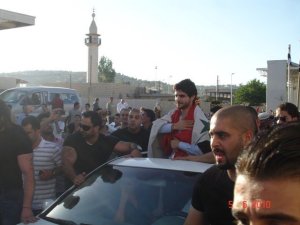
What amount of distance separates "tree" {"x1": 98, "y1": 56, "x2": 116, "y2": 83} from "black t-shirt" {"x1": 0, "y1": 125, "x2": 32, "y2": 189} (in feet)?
310

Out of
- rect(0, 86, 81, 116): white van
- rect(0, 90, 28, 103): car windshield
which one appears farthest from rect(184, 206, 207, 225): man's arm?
rect(0, 90, 28, 103): car windshield

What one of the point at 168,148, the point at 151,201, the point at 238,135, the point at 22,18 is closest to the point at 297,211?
the point at 238,135

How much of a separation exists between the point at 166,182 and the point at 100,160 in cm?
137

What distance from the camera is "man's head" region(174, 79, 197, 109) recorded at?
15.5 feet

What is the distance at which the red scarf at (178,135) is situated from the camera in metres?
4.74

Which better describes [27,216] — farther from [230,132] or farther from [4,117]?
[230,132]

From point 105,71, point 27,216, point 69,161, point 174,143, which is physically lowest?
point 27,216

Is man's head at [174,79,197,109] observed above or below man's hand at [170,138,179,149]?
above

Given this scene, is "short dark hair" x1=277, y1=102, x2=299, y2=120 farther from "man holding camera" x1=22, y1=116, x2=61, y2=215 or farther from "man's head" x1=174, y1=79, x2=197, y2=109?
"man holding camera" x1=22, y1=116, x2=61, y2=215

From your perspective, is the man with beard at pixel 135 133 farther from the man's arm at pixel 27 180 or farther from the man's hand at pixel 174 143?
the man's arm at pixel 27 180

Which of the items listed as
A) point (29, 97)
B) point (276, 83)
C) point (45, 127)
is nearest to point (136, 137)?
point (45, 127)

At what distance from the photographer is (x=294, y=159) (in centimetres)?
85

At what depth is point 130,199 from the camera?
3725mm

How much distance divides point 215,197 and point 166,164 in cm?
166
